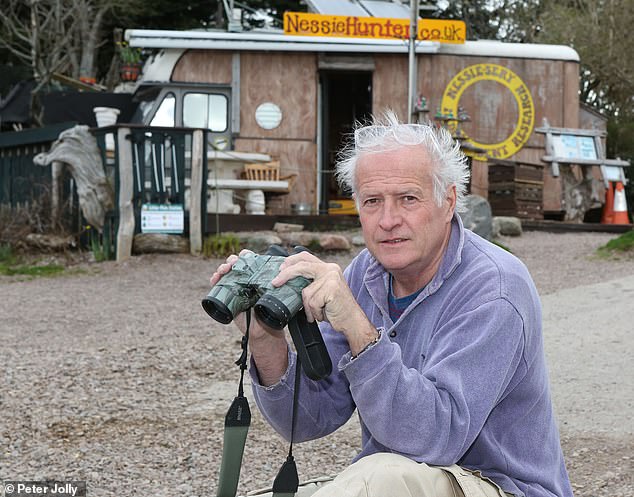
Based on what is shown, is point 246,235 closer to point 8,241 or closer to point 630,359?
point 8,241

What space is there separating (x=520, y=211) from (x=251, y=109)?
4446 mm

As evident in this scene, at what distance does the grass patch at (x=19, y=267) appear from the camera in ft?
35.7

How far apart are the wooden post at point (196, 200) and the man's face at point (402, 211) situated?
9198 millimetres

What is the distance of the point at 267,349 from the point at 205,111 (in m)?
12.3

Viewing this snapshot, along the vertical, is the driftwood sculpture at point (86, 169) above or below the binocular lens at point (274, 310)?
above

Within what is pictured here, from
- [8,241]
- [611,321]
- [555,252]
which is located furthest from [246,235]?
[611,321]

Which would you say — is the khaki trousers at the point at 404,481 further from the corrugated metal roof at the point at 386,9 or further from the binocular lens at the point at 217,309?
the corrugated metal roof at the point at 386,9

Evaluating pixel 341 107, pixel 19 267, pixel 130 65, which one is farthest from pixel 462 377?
pixel 341 107

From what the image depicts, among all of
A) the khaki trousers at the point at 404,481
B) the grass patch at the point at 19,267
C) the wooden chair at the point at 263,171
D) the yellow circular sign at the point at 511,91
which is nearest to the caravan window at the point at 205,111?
the wooden chair at the point at 263,171

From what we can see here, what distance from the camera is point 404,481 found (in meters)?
2.16

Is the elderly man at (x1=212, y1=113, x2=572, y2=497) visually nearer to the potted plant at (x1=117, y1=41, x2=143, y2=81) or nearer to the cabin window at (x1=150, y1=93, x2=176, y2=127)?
the cabin window at (x1=150, y1=93, x2=176, y2=127)

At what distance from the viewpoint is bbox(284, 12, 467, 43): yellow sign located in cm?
1466

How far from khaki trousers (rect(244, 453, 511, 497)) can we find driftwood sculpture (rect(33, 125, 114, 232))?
9.85 metres

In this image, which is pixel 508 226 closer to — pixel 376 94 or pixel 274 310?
pixel 376 94
